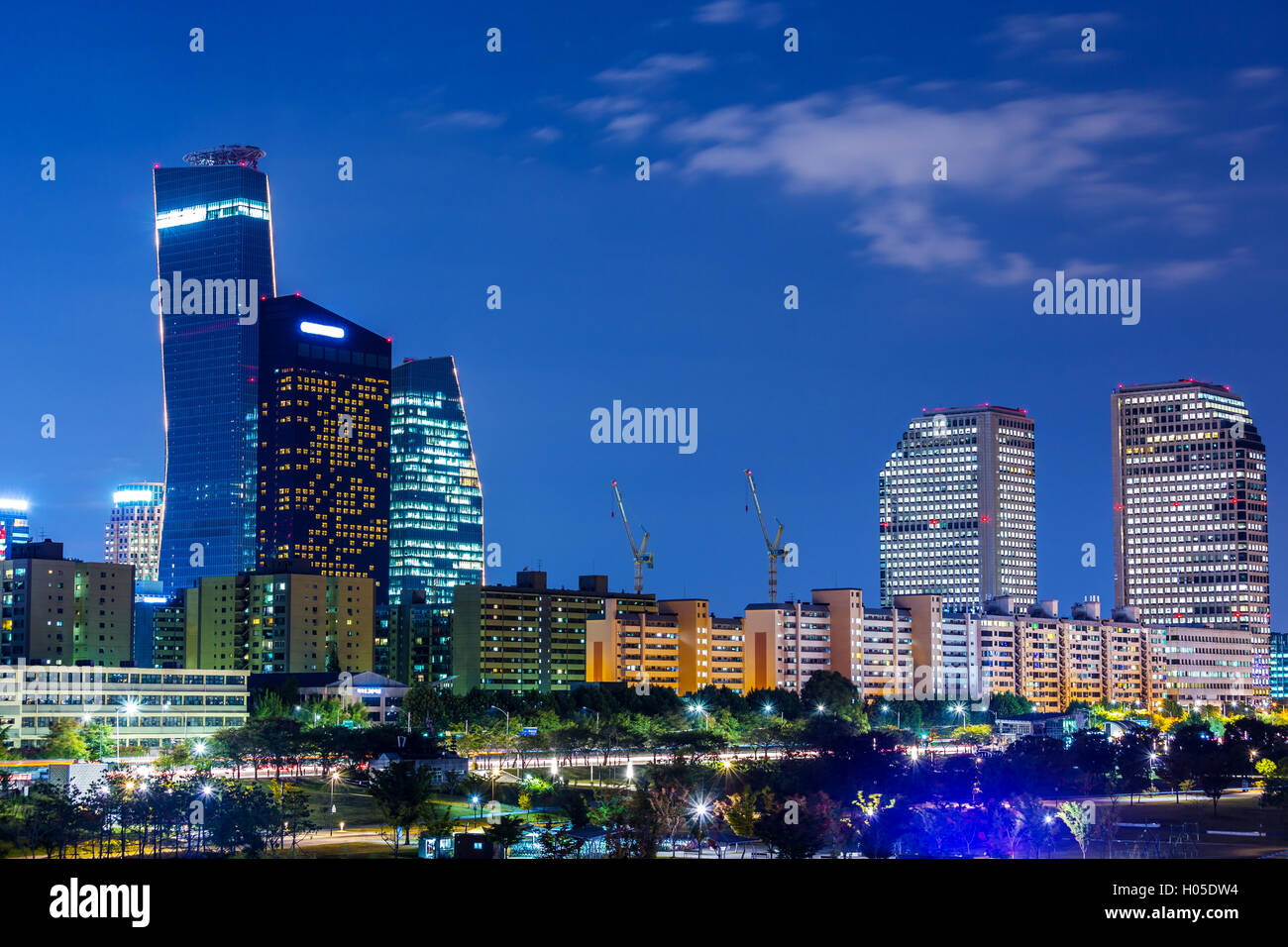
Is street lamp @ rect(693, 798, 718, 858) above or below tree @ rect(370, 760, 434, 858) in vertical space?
→ below

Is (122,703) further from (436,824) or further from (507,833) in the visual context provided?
(507,833)

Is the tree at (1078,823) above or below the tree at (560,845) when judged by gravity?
below

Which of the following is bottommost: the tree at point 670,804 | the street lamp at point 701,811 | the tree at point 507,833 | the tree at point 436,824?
the street lamp at point 701,811

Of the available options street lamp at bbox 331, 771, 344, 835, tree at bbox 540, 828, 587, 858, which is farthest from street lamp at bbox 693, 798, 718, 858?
street lamp at bbox 331, 771, 344, 835

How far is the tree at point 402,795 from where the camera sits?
85.0 metres

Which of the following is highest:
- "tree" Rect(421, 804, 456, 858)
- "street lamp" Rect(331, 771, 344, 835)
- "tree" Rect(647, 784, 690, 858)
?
"tree" Rect(647, 784, 690, 858)

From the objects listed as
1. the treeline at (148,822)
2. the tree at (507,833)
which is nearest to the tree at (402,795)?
the treeline at (148,822)

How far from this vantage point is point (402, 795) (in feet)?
281

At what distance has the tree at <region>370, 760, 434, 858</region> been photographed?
3346 inches

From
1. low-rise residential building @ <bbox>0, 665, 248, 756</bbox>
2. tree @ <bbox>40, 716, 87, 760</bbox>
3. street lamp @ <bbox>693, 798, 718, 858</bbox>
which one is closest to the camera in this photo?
street lamp @ <bbox>693, 798, 718, 858</bbox>

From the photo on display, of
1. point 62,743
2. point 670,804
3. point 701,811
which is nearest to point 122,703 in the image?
point 62,743

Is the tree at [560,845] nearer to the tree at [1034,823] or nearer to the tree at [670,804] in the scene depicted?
the tree at [670,804]

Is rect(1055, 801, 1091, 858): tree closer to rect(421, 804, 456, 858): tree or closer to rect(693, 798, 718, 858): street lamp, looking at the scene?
rect(693, 798, 718, 858): street lamp
